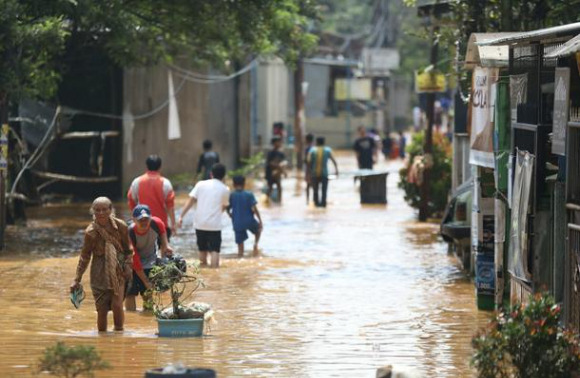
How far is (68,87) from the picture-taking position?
3070cm

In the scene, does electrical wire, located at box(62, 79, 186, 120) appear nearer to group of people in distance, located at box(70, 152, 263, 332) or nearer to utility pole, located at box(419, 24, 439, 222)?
utility pole, located at box(419, 24, 439, 222)

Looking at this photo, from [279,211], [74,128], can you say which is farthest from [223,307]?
[74,128]

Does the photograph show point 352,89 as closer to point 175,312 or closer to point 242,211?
point 242,211

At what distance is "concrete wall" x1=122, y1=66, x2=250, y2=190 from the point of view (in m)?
31.9

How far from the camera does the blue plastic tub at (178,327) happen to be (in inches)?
497

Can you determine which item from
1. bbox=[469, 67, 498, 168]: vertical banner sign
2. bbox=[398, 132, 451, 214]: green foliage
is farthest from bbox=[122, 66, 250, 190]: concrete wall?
bbox=[469, 67, 498, 168]: vertical banner sign

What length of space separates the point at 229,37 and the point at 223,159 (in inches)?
568

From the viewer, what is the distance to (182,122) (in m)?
35.5

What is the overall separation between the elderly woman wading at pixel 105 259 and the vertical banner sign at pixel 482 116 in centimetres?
398

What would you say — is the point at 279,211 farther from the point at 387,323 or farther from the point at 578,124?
the point at 578,124

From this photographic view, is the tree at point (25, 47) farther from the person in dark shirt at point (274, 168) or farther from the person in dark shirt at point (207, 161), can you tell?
the person in dark shirt at point (274, 168)

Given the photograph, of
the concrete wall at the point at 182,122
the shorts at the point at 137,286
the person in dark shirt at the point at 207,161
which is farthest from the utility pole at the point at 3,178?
the concrete wall at the point at 182,122

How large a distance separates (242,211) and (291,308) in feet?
16.1

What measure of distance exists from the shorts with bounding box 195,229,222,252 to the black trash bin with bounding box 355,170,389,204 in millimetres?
13229
